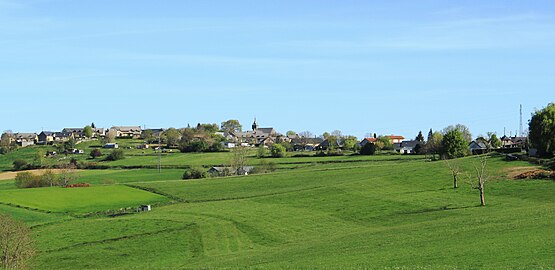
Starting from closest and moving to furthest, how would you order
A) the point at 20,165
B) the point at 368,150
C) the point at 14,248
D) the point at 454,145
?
the point at 14,248 → the point at 454,145 → the point at 20,165 → the point at 368,150

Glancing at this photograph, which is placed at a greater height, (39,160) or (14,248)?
(39,160)

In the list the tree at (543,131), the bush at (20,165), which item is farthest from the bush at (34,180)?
the tree at (543,131)

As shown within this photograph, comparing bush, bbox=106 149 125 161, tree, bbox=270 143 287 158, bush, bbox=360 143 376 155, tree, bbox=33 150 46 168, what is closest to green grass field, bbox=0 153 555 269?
bush, bbox=360 143 376 155

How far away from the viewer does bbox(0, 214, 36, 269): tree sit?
170 feet

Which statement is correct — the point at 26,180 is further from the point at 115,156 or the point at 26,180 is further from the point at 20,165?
the point at 115,156

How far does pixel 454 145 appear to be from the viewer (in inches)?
5000

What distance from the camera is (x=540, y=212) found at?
54656mm

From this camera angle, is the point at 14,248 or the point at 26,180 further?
the point at 26,180

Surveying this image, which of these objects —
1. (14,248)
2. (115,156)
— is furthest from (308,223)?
(115,156)

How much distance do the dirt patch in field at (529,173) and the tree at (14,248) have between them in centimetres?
5637

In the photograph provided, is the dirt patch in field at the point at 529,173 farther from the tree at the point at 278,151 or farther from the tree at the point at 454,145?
the tree at the point at 278,151

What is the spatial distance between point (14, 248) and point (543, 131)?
78.1 m

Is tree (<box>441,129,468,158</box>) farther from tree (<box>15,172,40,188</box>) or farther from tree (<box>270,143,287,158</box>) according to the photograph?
tree (<box>15,172,40,188</box>)

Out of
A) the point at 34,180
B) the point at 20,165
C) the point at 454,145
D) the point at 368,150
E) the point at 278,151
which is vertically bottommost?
the point at 34,180
